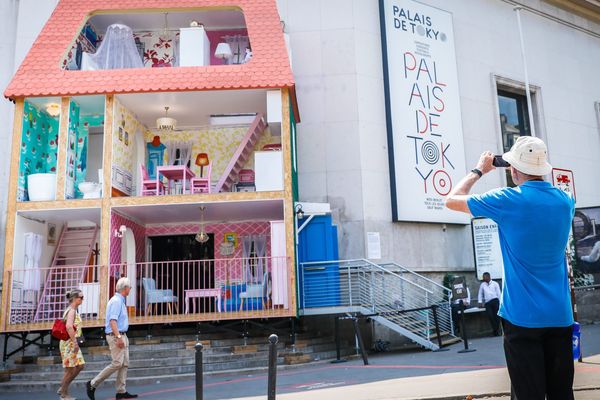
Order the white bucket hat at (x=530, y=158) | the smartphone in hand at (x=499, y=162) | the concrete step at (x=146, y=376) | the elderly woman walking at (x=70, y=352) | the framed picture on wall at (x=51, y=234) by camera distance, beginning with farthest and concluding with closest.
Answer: the framed picture on wall at (x=51, y=234) < the concrete step at (x=146, y=376) < the elderly woman walking at (x=70, y=352) < the smartphone in hand at (x=499, y=162) < the white bucket hat at (x=530, y=158)

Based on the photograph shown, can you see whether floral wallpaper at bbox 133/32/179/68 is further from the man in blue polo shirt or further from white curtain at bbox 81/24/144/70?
the man in blue polo shirt

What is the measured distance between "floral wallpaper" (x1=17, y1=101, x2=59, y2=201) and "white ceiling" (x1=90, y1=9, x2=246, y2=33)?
3421 millimetres

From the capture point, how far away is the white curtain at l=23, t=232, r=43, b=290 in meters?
16.3

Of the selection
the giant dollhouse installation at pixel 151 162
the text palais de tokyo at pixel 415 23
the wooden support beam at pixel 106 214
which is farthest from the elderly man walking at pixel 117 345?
the text palais de tokyo at pixel 415 23

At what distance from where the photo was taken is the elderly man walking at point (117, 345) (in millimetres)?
10531

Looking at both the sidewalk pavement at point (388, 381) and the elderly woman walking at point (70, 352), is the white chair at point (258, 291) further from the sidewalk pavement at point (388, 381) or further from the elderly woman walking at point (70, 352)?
the elderly woman walking at point (70, 352)

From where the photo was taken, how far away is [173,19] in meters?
20.2

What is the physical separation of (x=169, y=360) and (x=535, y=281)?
40.3 ft

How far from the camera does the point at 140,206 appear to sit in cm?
1681

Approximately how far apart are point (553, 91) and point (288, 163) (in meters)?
14.4

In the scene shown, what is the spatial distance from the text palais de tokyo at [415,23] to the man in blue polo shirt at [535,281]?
63.4 feet

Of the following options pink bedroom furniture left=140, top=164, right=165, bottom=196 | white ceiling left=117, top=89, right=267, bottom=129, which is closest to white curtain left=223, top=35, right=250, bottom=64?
white ceiling left=117, top=89, right=267, bottom=129

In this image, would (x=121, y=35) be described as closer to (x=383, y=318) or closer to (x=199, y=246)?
(x=199, y=246)

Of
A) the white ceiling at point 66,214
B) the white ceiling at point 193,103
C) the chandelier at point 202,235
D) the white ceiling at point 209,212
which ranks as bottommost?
the chandelier at point 202,235
